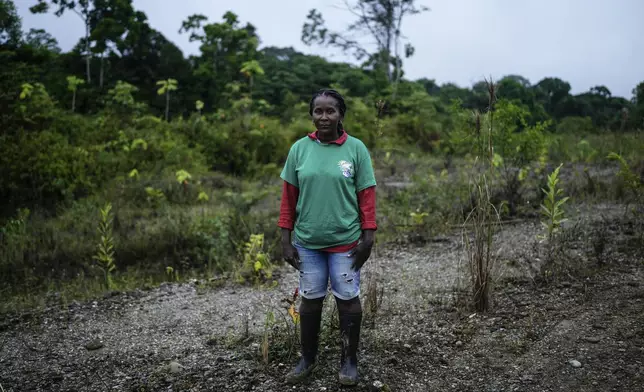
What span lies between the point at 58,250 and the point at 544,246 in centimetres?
563

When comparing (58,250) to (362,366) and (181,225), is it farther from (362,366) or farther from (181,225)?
(362,366)

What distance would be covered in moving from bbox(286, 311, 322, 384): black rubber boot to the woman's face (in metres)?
1.03

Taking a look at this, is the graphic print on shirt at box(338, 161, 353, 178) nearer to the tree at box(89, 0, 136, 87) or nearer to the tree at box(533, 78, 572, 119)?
the tree at box(89, 0, 136, 87)

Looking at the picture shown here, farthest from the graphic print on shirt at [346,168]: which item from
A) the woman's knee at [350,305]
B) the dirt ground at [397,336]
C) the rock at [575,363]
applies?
the rock at [575,363]

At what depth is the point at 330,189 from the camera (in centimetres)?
262

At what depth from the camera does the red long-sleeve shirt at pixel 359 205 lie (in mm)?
2672

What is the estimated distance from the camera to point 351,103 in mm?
15750

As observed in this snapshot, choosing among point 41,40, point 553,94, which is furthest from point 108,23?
point 553,94

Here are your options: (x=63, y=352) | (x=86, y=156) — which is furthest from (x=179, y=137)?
(x=63, y=352)

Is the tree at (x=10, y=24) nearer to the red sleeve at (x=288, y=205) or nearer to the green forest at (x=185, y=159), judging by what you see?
the green forest at (x=185, y=159)

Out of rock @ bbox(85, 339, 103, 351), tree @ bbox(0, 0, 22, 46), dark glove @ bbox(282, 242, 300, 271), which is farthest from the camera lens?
tree @ bbox(0, 0, 22, 46)

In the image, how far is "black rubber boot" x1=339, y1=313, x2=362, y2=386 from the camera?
8.93 feet

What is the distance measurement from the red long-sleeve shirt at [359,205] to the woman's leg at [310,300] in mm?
117

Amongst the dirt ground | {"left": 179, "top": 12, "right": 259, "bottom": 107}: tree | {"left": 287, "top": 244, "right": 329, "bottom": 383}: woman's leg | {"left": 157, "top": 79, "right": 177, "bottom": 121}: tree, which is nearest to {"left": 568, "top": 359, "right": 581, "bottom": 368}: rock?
the dirt ground
